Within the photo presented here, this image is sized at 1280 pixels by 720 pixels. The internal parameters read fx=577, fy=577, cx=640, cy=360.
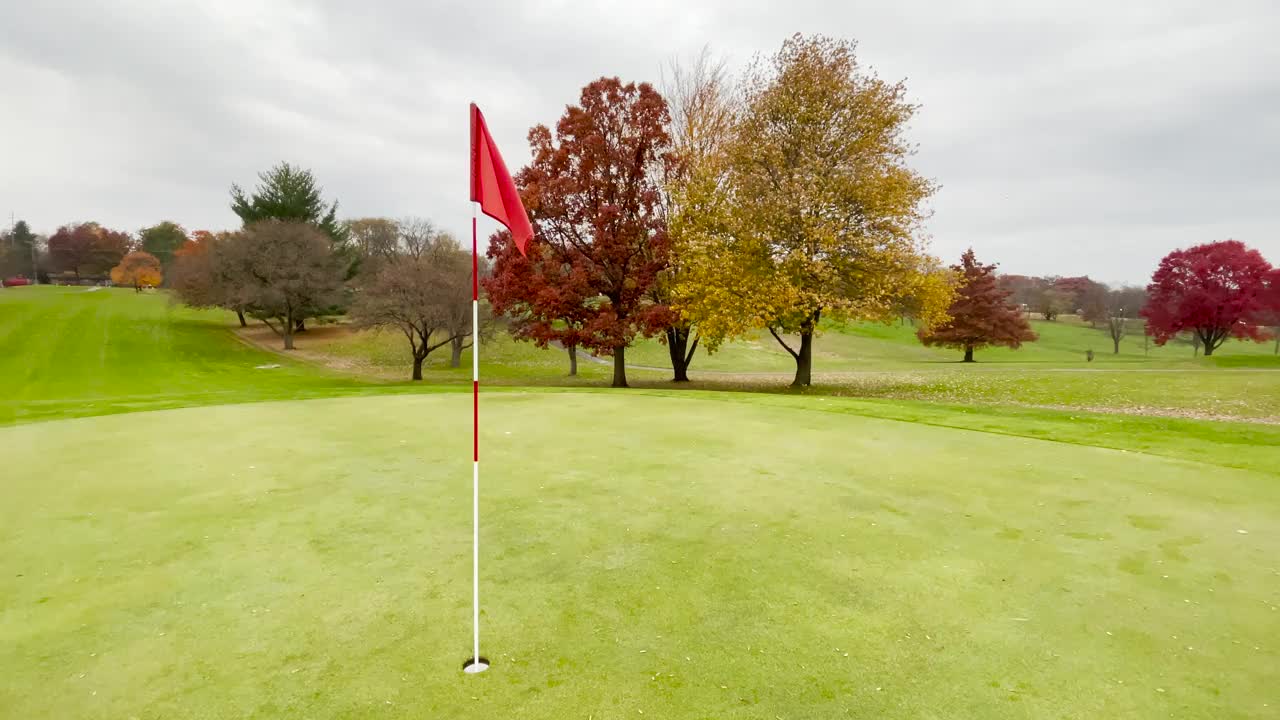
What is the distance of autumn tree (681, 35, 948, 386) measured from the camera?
1980cm

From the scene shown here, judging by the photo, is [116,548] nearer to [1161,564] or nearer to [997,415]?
[1161,564]

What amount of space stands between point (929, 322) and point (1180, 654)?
2002cm

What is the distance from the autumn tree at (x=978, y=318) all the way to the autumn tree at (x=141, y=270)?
9666 cm

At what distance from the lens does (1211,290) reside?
40406mm

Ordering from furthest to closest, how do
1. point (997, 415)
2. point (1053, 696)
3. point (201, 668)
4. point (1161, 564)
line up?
point (997, 415)
point (1161, 564)
point (201, 668)
point (1053, 696)

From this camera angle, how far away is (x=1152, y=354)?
64.6 m

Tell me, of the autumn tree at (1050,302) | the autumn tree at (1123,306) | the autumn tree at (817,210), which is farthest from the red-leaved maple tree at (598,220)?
the autumn tree at (1050,302)

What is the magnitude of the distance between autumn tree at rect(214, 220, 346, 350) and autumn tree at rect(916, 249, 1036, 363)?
148 feet

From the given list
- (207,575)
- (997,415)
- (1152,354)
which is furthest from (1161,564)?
(1152,354)

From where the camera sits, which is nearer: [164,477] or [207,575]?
[207,575]

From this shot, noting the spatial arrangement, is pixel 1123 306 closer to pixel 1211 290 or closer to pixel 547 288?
pixel 1211 290

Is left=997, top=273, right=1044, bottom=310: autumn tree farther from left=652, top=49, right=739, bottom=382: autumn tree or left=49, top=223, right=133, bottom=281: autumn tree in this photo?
left=49, top=223, right=133, bottom=281: autumn tree

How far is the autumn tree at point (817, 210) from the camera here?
19.8 meters

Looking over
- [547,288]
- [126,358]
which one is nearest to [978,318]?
[547,288]
